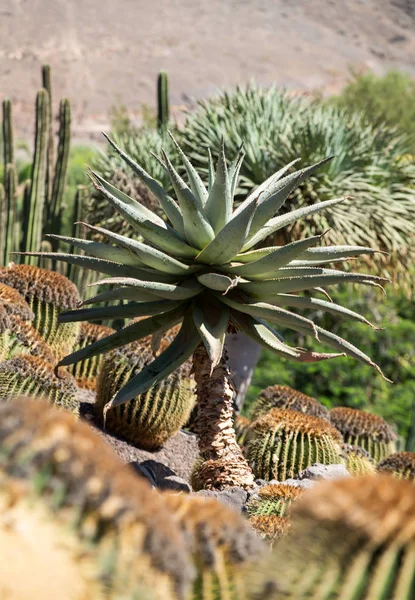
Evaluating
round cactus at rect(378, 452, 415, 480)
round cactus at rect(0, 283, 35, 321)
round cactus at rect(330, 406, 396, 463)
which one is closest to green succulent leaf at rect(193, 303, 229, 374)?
round cactus at rect(0, 283, 35, 321)

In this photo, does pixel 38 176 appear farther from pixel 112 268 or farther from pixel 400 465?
pixel 112 268

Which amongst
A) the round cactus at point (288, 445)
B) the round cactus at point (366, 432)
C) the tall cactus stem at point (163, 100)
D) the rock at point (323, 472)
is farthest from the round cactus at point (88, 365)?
the tall cactus stem at point (163, 100)

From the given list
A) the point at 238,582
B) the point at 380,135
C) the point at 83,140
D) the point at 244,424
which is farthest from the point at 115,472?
the point at 83,140

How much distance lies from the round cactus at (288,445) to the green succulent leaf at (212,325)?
6.04 feet

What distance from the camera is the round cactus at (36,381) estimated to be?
5.68 metres

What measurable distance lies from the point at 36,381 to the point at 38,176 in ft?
29.3

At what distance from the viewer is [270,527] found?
130 inches

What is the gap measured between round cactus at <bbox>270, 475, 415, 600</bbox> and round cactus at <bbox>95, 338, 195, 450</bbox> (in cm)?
543

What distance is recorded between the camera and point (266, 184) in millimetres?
5695

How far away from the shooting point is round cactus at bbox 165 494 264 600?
1.85 meters

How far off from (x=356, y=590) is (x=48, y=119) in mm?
13577

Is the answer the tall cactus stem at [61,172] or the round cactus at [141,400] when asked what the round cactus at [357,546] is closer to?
the round cactus at [141,400]

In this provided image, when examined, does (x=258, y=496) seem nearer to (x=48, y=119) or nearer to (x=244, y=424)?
(x=244, y=424)

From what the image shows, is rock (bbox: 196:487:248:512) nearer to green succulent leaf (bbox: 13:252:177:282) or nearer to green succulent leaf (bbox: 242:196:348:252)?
green succulent leaf (bbox: 13:252:177:282)
